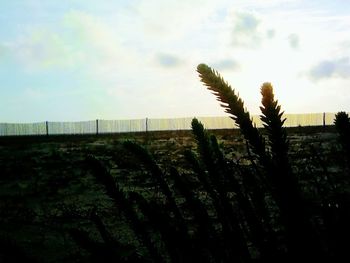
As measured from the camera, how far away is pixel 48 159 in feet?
54.4

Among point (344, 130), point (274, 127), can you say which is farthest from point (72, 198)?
point (274, 127)

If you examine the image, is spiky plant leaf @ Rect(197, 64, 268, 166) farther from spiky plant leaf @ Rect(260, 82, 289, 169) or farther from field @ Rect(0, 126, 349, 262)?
field @ Rect(0, 126, 349, 262)

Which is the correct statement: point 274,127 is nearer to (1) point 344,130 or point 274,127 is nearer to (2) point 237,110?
(2) point 237,110

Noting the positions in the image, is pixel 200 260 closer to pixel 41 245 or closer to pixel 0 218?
pixel 41 245

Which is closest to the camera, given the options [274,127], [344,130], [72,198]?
[274,127]

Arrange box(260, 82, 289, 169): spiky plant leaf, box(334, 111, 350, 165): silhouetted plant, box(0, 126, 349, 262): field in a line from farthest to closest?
box(0, 126, 349, 262): field < box(334, 111, 350, 165): silhouetted plant < box(260, 82, 289, 169): spiky plant leaf

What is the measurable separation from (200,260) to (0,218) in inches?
353

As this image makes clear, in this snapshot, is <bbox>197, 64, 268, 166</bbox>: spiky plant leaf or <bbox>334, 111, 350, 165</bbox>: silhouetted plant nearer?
<bbox>197, 64, 268, 166</bbox>: spiky plant leaf

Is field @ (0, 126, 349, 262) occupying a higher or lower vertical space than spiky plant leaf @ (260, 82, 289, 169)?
lower

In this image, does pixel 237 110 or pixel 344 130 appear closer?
pixel 237 110

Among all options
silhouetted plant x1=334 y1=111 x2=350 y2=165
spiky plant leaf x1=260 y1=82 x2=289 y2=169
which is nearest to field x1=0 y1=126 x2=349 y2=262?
silhouetted plant x1=334 y1=111 x2=350 y2=165

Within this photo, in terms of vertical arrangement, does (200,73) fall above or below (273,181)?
above

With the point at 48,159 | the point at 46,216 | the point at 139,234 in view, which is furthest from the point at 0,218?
the point at 139,234

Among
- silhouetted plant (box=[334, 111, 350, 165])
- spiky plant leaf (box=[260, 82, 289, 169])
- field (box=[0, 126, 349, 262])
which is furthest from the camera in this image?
field (box=[0, 126, 349, 262])
